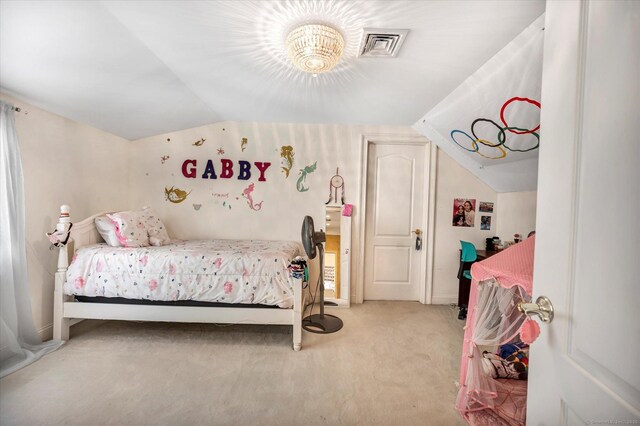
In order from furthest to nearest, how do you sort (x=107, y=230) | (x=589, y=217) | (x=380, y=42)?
(x=107, y=230), (x=380, y=42), (x=589, y=217)

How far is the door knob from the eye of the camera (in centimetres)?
85

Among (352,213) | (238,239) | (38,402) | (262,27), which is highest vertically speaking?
(262,27)

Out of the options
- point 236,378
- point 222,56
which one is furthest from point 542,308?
point 222,56

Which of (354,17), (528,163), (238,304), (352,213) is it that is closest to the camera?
(354,17)

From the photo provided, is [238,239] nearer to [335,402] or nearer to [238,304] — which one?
[238,304]

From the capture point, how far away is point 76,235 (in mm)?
2887

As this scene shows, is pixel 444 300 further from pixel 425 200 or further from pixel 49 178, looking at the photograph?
pixel 49 178

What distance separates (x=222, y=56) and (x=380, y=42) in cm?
111

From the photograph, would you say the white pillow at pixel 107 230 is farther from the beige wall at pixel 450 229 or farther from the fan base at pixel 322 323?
the beige wall at pixel 450 229

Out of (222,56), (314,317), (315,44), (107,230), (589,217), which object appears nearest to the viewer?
(589,217)

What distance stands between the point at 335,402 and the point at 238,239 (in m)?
2.42

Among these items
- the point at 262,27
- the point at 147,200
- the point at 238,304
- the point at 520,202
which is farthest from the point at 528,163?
the point at 147,200

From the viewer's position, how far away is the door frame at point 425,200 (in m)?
3.93

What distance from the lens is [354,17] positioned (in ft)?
5.83
